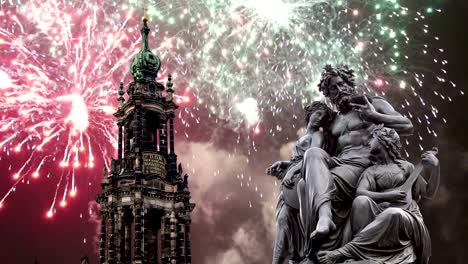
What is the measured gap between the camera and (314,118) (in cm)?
A: 989

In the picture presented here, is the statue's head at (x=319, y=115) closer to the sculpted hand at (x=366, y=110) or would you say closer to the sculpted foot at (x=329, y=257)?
the sculpted hand at (x=366, y=110)

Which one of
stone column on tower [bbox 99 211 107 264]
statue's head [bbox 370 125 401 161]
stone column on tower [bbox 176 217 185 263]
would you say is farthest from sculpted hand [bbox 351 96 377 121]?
stone column on tower [bbox 99 211 107 264]

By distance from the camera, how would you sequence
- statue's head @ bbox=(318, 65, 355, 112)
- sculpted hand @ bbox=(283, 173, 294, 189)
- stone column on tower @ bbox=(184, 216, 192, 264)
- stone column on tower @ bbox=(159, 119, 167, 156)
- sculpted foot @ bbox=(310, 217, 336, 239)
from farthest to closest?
stone column on tower @ bbox=(159, 119, 167, 156) → stone column on tower @ bbox=(184, 216, 192, 264) → statue's head @ bbox=(318, 65, 355, 112) → sculpted hand @ bbox=(283, 173, 294, 189) → sculpted foot @ bbox=(310, 217, 336, 239)

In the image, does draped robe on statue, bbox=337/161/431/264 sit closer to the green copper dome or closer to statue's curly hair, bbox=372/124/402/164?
statue's curly hair, bbox=372/124/402/164

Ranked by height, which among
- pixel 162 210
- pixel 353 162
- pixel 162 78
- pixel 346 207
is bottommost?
pixel 346 207

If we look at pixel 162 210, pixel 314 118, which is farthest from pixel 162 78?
pixel 314 118

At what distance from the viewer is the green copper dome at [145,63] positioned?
64.0 m

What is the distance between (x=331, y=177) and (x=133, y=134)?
53.3m

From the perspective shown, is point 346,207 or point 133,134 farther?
point 133,134

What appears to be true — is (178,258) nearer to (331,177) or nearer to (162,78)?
(162,78)

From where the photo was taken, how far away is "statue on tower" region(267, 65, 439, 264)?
8.47 meters

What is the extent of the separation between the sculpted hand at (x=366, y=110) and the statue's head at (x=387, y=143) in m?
0.37

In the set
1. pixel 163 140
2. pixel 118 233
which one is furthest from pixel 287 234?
pixel 163 140

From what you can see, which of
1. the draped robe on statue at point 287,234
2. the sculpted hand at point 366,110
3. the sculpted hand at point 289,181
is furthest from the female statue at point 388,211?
the sculpted hand at point 289,181
